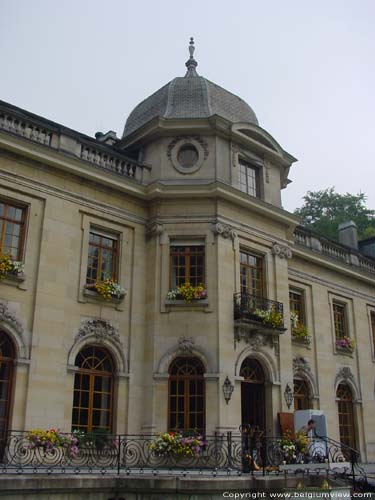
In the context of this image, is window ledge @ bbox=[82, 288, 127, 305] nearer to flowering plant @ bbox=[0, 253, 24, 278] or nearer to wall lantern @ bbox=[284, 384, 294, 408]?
flowering plant @ bbox=[0, 253, 24, 278]

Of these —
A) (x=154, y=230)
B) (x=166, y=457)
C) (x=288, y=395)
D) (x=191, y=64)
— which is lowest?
(x=166, y=457)

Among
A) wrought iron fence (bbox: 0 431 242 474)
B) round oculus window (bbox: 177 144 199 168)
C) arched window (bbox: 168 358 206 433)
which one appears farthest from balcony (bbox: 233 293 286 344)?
round oculus window (bbox: 177 144 199 168)

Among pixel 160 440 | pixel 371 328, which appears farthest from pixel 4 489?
pixel 371 328

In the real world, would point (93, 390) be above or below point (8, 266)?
below

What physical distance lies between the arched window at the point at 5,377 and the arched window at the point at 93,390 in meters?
1.83

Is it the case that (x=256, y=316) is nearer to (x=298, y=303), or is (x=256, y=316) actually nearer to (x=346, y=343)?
(x=298, y=303)

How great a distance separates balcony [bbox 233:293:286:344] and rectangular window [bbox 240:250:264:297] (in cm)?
38

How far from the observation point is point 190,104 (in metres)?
19.4

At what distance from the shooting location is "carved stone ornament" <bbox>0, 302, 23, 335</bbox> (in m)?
14.0

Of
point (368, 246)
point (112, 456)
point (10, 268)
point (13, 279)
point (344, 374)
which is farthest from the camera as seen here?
point (368, 246)

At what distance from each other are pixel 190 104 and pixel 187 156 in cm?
202

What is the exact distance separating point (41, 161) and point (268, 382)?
9.19 metres

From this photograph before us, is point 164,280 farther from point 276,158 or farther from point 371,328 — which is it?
point 371,328

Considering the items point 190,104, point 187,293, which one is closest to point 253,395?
point 187,293
